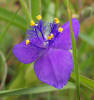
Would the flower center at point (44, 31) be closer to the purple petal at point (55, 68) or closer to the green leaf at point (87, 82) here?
the purple petal at point (55, 68)

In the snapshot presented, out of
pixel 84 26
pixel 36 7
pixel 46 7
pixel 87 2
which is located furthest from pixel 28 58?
pixel 87 2

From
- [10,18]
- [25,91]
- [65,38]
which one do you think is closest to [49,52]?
[65,38]

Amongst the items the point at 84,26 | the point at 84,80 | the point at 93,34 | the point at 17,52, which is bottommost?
the point at 84,80

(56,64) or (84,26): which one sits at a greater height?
(84,26)

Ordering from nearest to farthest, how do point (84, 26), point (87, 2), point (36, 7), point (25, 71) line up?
point (36, 7) < point (25, 71) < point (84, 26) < point (87, 2)

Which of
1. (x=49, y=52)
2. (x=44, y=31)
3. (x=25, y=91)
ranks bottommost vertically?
(x=25, y=91)

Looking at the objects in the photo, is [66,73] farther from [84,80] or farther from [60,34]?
[60,34]

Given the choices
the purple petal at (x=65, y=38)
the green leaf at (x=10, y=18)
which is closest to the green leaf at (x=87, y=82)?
the purple petal at (x=65, y=38)

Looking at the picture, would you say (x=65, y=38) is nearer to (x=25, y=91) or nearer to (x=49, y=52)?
(x=49, y=52)

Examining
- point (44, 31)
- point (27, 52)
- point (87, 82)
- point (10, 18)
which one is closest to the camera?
point (87, 82)
